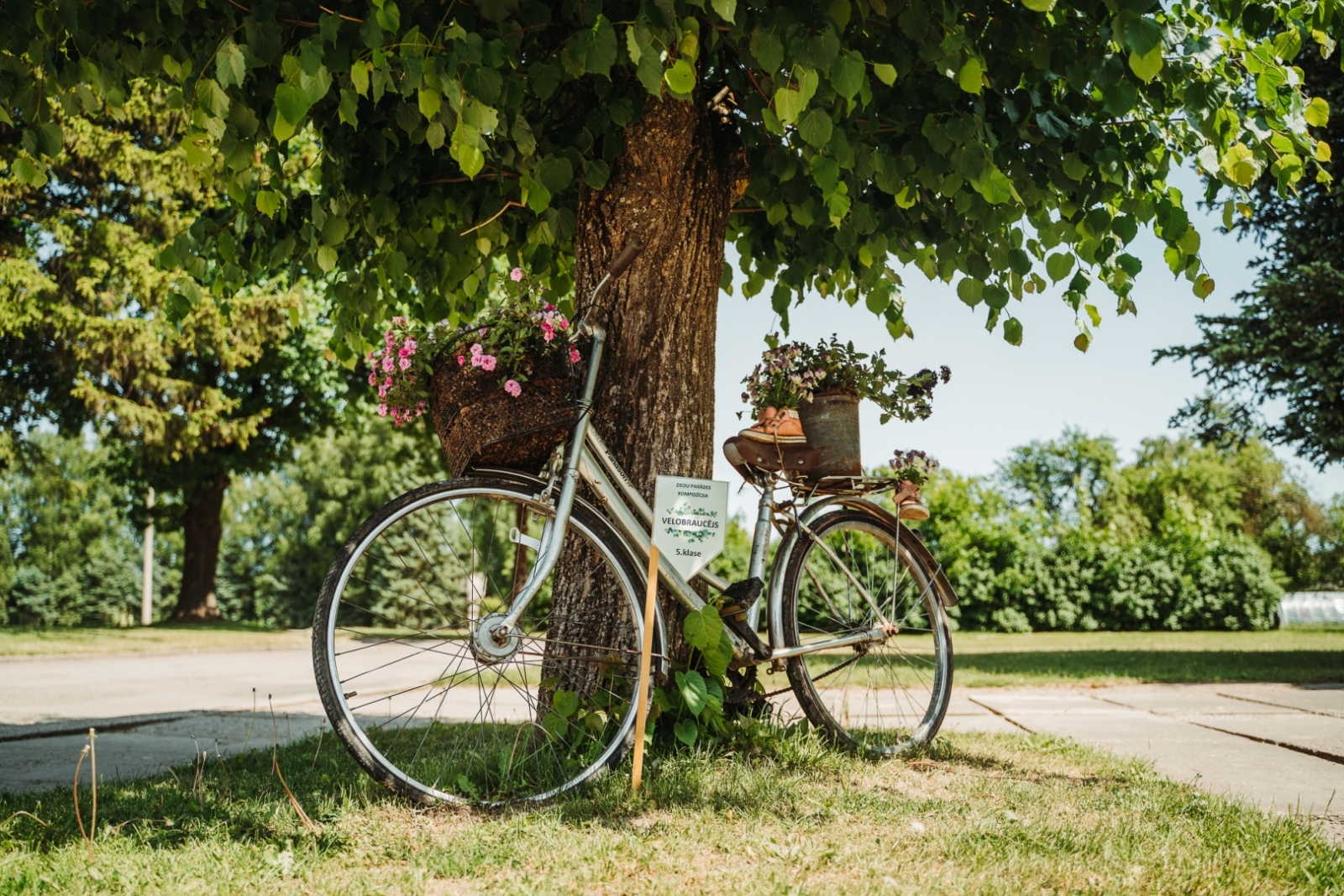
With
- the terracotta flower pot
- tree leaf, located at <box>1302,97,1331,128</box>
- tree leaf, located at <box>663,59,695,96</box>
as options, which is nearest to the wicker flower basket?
tree leaf, located at <box>663,59,695,96</box>

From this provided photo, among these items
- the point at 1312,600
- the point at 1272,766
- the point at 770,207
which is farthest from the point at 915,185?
the point at 1312,600

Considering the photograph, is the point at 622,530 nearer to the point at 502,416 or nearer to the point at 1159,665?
the point at 502,416

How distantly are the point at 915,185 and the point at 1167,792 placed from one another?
219cm

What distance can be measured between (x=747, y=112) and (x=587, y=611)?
1.87 metres

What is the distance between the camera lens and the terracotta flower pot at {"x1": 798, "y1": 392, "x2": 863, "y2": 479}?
381cm

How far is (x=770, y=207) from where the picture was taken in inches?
161

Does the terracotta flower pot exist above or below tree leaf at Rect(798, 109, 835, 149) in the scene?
below

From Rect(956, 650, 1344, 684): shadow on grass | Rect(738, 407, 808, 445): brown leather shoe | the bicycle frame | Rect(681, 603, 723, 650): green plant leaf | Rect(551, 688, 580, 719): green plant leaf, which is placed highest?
Rect(738, 407, 808, 445): brown leather shoe

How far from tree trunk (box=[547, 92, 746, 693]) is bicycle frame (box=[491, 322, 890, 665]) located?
0.19m

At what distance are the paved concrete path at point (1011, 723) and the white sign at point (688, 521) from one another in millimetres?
1862

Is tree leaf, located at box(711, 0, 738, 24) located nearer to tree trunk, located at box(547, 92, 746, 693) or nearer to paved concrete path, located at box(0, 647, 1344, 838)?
tree trunk, located at box(547, 92, 746, 693)

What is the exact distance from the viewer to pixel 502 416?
307 centimetres

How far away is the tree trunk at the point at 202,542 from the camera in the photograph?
21000 mm

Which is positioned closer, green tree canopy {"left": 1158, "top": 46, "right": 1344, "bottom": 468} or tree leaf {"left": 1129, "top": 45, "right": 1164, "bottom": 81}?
tree leaf {"left": 1129, "top": 45, "right": 1164, "bottom": 81}
